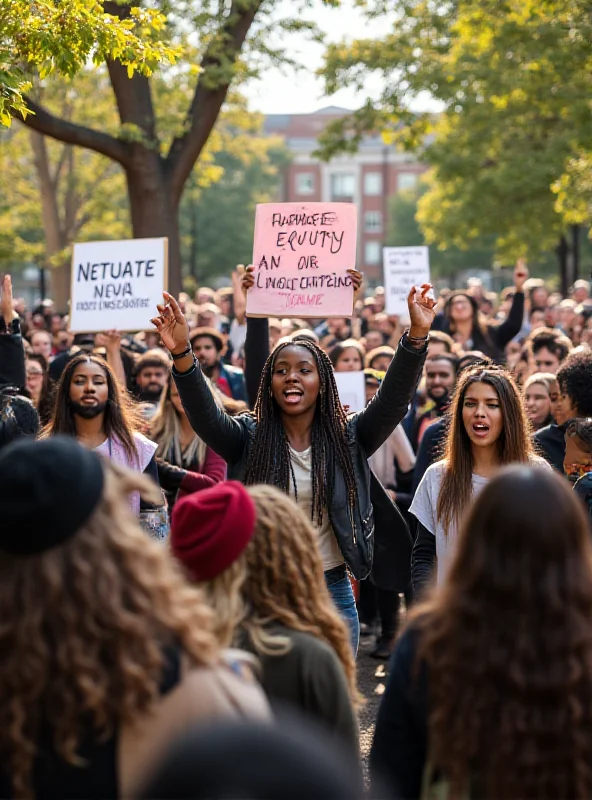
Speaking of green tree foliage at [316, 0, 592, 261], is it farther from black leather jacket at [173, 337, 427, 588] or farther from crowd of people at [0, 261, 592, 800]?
crowd of people at [0, 261, 592, 800]

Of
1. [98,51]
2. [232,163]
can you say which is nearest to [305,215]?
[98,51]

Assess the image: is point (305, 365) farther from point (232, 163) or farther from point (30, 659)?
point (232, 163)

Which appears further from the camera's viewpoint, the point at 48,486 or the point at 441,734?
the point at 441,734

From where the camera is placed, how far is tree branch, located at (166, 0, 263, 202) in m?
15.0

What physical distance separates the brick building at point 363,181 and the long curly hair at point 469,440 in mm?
85533

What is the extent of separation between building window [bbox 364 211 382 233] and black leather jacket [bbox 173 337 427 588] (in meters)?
89.9

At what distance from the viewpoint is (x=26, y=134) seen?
32.1 metres

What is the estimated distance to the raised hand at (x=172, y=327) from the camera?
498cm

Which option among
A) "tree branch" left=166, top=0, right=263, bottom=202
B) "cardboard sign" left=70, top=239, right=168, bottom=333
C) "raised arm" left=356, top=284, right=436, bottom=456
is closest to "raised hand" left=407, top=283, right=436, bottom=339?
"raised arm" left=356, top=284, right=436, bottom=456

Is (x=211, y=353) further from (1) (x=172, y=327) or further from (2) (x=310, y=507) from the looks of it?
(2) (x=310, y=507)

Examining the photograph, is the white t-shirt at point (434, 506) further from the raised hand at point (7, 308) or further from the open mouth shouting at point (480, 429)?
the raised hand at point (7, 308)

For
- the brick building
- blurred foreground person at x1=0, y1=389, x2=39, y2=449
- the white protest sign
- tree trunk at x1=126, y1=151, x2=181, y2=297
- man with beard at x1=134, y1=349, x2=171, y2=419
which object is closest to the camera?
blurred foreground person at x1=0, y1=389, x2=39, y2=449

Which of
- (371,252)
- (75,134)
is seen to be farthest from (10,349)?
(371,252)

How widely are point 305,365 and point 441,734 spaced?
2.93 m
